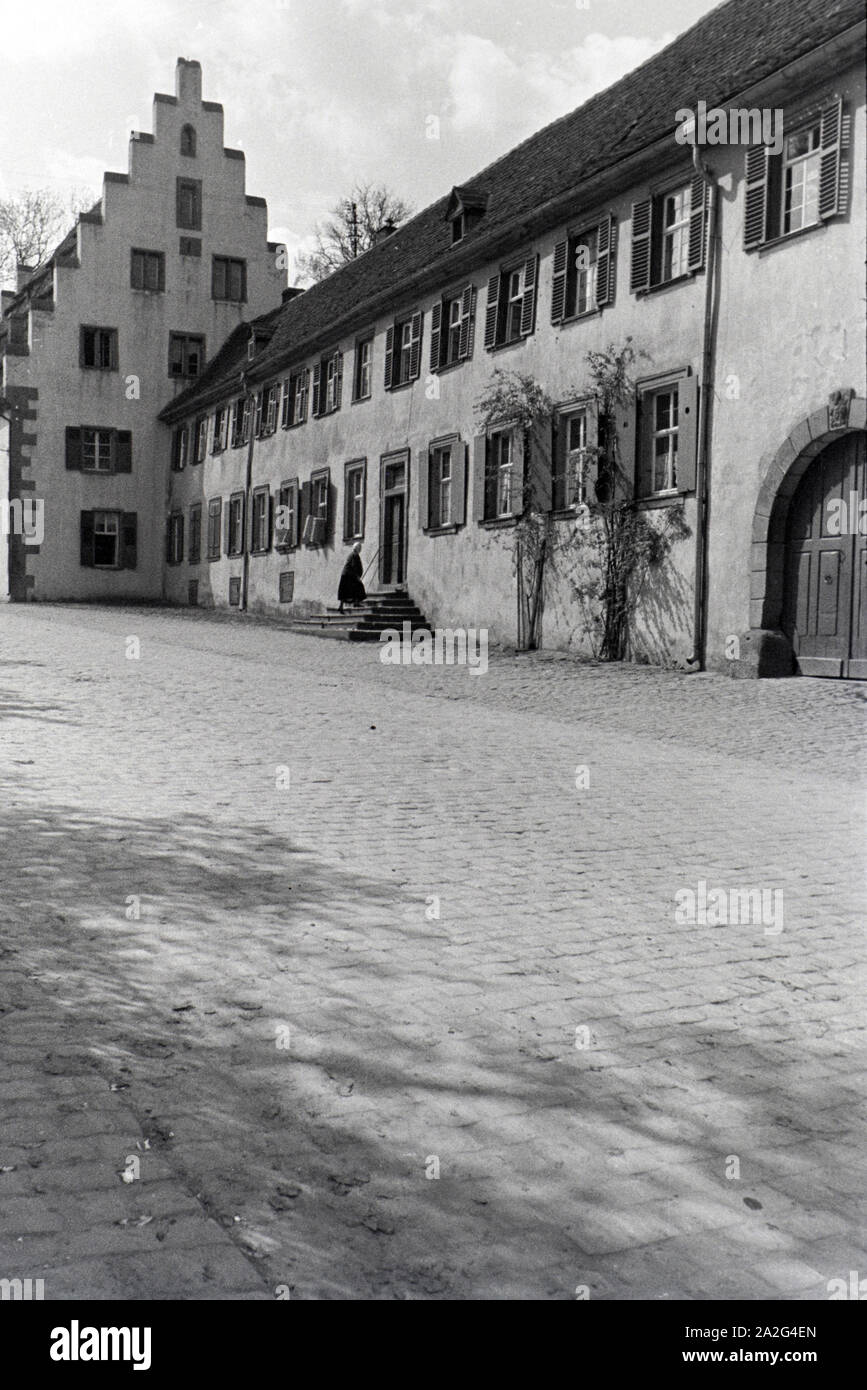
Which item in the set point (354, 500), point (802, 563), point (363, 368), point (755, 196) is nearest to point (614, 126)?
point (755, 196)

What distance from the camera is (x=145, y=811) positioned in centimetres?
863

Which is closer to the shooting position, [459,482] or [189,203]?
[459,482]

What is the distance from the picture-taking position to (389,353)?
3058 cm

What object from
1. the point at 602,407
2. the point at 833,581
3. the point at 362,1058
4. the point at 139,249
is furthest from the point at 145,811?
the point at 139,249

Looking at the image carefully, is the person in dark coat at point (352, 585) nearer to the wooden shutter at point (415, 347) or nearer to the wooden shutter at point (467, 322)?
the wooden shutter at point (415, 347)

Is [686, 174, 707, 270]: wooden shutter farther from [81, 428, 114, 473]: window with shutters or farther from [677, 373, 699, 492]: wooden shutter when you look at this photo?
[81, 428, 114, 473]: window with shutters

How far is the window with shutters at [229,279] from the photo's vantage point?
153ft

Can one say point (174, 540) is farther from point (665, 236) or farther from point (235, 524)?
point (665, 236)

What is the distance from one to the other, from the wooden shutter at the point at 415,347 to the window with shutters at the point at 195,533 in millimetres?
16419

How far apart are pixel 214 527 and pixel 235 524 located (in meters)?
1.85

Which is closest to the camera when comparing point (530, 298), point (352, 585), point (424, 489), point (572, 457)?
point (572, 457)

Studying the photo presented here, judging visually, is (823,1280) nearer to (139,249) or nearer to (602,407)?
(602,407)
